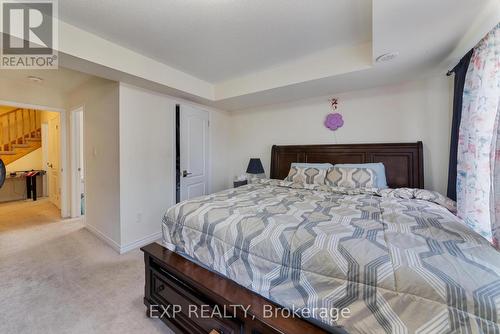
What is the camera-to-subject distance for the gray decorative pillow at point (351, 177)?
247 cm

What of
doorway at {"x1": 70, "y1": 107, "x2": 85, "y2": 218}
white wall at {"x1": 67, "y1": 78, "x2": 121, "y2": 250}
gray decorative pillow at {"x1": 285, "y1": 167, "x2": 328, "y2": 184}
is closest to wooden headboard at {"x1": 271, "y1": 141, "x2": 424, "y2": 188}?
gray decorative pillow at {"x1": 285, "y1": 167, "x2": 328, "y2": 184}

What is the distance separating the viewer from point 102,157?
2936 mm

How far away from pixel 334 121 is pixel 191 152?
2.34 metres

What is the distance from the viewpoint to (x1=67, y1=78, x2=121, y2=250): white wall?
106 inches

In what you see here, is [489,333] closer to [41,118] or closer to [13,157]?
[41,118]

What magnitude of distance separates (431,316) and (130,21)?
2.77 metres

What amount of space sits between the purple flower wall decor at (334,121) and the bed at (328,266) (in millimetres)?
1511

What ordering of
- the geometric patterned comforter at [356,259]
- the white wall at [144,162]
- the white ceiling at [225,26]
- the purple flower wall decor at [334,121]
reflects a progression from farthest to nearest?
the purple flower wall decor at [334,121], the white wall at [144,162], the white ceiling at [225,26], the geometric patterned comforter at [356,259]

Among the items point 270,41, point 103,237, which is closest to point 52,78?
point 103,237

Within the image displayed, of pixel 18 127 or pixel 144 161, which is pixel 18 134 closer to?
pixel 18 127

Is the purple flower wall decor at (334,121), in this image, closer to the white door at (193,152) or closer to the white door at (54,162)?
the white door at (193,152)

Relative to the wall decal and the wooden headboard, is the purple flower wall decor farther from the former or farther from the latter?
the wooden headboard

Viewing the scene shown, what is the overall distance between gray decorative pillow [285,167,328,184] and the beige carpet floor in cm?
214

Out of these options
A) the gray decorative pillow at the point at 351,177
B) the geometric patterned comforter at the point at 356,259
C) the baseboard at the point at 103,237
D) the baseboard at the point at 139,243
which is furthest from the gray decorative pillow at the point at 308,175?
the baseboard at the point at 103,237
